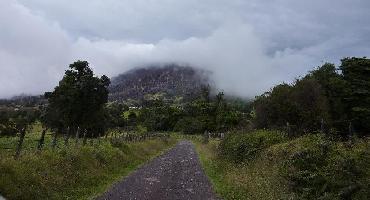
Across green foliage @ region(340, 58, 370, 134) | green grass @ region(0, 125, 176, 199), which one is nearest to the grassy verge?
green grass @ region(0, 125, 176, 199)

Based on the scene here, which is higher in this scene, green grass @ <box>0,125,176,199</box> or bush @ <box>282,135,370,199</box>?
bush @ <box>282,135,370,199</box>

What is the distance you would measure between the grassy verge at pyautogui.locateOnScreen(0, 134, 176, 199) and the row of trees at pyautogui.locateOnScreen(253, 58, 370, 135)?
20.6 meters

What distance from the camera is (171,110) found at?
198 metres

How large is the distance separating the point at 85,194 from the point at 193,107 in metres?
174

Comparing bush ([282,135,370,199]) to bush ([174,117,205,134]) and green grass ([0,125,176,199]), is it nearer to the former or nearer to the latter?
green grass ([0,125,176,199])

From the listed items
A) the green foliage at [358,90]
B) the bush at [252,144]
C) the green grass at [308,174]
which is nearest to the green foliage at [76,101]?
the green foliage at [358,90]

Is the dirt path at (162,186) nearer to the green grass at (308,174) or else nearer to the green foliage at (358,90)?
the green grass at (308,174)

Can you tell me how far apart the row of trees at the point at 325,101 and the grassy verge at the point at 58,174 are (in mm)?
20631

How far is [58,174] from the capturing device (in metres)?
21.1

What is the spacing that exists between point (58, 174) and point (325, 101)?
48.2m

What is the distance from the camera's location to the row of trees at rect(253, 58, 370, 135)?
56.4m

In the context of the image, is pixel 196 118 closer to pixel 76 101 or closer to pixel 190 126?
pixel 190 126

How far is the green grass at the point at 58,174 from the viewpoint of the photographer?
1670cm

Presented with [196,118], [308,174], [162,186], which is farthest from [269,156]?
[196,118]
